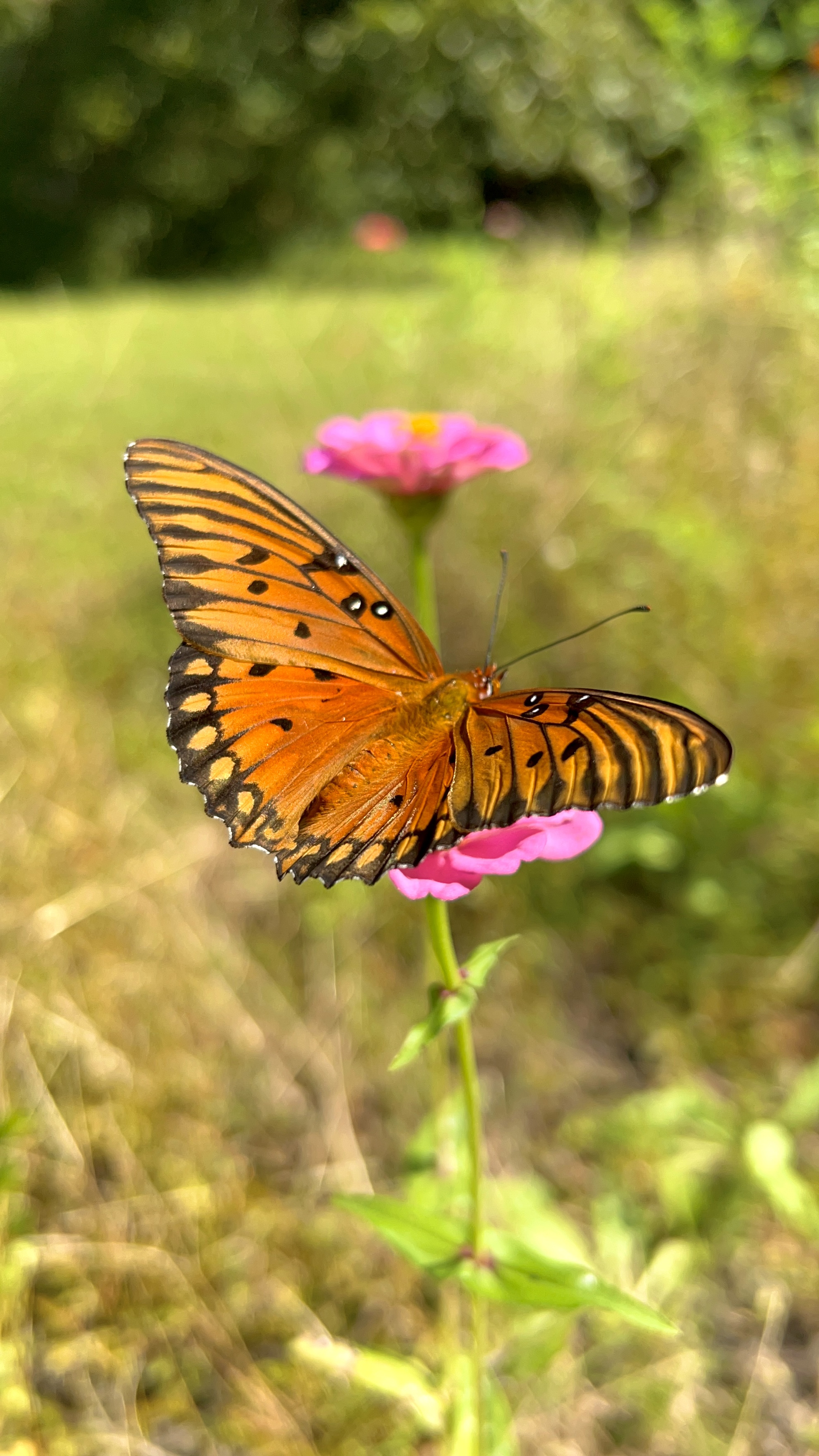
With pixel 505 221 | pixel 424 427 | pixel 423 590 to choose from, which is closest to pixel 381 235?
pixel 505 221

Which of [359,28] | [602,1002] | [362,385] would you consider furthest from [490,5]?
[602,1002]

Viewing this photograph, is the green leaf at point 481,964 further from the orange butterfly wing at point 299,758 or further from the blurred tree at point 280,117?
the blurred tree at point 280,117

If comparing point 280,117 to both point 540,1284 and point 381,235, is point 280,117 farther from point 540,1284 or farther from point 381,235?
point 540,1284

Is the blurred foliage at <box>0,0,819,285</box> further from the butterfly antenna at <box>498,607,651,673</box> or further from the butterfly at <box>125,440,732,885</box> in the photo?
the butterfly at <box>125,440,732,885</box>

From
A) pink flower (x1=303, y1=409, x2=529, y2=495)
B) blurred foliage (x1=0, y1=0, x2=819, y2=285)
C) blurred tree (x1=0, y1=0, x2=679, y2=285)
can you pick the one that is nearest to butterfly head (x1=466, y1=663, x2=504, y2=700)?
pink flower (x1=303, y1=409, x2=529, y2=495)

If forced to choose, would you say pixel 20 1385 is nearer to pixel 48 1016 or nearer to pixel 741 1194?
pixel 48 1016
